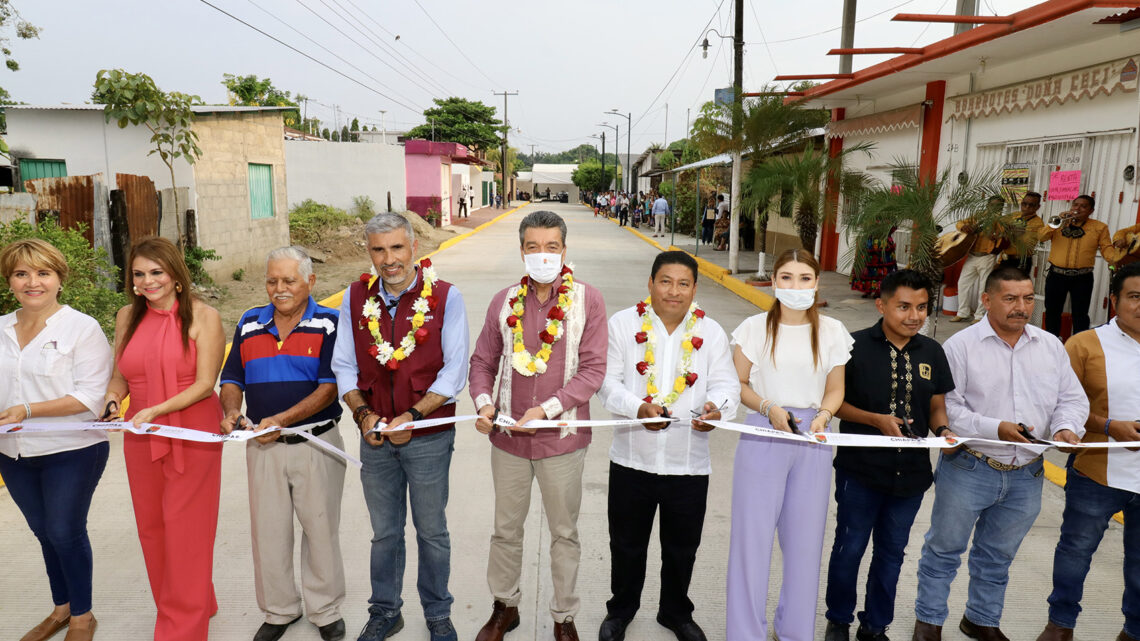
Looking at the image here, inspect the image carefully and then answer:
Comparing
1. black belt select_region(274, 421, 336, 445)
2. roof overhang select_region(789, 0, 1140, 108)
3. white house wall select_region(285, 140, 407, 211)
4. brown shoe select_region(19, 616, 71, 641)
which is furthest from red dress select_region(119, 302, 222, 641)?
white house wall select_region(285, 140, 407, 211)

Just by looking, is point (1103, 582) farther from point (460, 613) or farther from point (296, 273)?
point (296, 273)

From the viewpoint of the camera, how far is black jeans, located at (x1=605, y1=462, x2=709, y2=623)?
319 centimetres

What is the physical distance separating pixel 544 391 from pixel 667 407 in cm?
54

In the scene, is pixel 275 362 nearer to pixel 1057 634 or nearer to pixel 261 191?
pixel 1057 634

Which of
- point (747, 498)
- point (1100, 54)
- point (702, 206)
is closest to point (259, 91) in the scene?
point (702, 206)

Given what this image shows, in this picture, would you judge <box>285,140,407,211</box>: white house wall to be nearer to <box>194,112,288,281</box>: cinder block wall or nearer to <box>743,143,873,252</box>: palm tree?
<box>194,112,288,281</box>: cinder block wall

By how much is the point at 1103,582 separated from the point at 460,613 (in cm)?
342

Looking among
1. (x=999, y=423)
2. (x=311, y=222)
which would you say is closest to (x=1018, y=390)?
(x=999, y=423)

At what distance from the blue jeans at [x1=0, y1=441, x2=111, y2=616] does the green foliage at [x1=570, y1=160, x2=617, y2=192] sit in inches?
3204

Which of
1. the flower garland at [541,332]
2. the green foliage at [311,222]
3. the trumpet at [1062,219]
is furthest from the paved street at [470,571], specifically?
the green foliage at [311,222]

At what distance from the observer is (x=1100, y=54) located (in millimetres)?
8109

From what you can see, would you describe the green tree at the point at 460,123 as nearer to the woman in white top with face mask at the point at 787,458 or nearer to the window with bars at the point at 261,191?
the window with bars at the point at 261,191

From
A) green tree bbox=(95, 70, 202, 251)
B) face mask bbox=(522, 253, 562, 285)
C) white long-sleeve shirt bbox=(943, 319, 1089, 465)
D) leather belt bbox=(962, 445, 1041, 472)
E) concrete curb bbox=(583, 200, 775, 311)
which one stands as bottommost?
concrete curb bbox=(583, 200, 775, 311)

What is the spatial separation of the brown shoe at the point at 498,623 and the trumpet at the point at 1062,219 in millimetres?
7464
